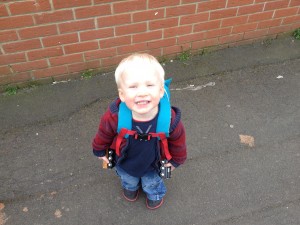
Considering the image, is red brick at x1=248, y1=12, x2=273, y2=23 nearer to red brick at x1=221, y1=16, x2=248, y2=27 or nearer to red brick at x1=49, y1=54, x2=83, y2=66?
red brick at x1=221, y1=16, x2=248, y2=27

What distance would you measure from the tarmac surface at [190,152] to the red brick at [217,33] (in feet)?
0.86

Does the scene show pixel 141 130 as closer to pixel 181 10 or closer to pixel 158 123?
pixel 158 123

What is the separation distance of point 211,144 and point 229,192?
1.50ft

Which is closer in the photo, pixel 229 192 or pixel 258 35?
pixel 229 192

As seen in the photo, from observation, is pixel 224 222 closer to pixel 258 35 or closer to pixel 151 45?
pixel 151 45

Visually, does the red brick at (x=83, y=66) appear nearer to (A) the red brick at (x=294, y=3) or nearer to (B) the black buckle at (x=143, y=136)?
(B) the black buckle at (x=143, y=136)

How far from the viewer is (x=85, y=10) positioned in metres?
2.81

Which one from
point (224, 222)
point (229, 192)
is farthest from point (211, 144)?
point (224, 222)

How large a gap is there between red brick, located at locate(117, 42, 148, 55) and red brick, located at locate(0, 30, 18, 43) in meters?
0.95

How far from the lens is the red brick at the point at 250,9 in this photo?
3400mm

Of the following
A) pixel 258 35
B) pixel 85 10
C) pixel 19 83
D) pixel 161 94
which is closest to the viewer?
pixel 161 94

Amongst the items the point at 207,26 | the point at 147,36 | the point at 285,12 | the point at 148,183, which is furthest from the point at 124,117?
the point at 285,12

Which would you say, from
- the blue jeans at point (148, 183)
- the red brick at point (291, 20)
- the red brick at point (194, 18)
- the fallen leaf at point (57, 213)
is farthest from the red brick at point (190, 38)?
the fallen leaf at point (57, 213)

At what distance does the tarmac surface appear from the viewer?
2.45 meters
